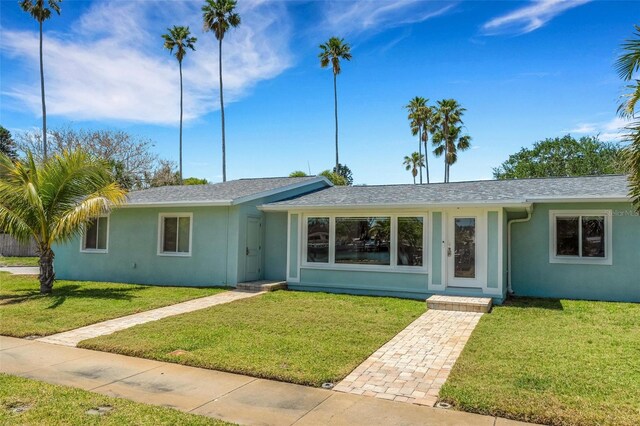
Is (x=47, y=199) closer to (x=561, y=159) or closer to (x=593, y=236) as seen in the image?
(x=593, y=236)

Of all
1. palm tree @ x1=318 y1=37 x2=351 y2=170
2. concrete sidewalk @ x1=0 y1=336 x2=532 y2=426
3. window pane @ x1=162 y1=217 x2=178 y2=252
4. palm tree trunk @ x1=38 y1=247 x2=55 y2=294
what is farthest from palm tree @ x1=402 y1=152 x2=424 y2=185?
concrete sidewalk @ x1=0 y1=336 x2=532 y2=426

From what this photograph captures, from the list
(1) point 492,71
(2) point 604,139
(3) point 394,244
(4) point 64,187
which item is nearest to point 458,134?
(2) point 604,139

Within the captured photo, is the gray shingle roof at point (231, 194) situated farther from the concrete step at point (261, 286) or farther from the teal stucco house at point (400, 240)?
the concrete step at point (261, 286)

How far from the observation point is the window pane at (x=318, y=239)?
12.4 metres

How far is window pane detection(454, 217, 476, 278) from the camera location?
35.4ft

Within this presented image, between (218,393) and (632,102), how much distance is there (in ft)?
22.8

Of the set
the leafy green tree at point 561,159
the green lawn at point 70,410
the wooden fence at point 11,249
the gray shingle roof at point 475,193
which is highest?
the leafy green tree at point 561,159

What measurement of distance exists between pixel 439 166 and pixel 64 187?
119 ft

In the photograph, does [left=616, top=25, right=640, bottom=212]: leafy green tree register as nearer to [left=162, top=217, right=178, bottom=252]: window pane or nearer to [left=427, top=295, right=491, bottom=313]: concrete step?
[left=427, top=295, right=491, bottom=313]: concrete step

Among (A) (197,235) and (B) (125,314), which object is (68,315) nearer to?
(B) (125,314)

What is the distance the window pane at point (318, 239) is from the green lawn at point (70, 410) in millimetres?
8410

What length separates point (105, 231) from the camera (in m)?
14.8

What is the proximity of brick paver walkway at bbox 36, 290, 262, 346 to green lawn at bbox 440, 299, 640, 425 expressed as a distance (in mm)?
5836

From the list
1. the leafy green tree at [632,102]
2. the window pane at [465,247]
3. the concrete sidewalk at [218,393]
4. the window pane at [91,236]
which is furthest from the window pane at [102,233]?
the leafy green tree at [632,102]
